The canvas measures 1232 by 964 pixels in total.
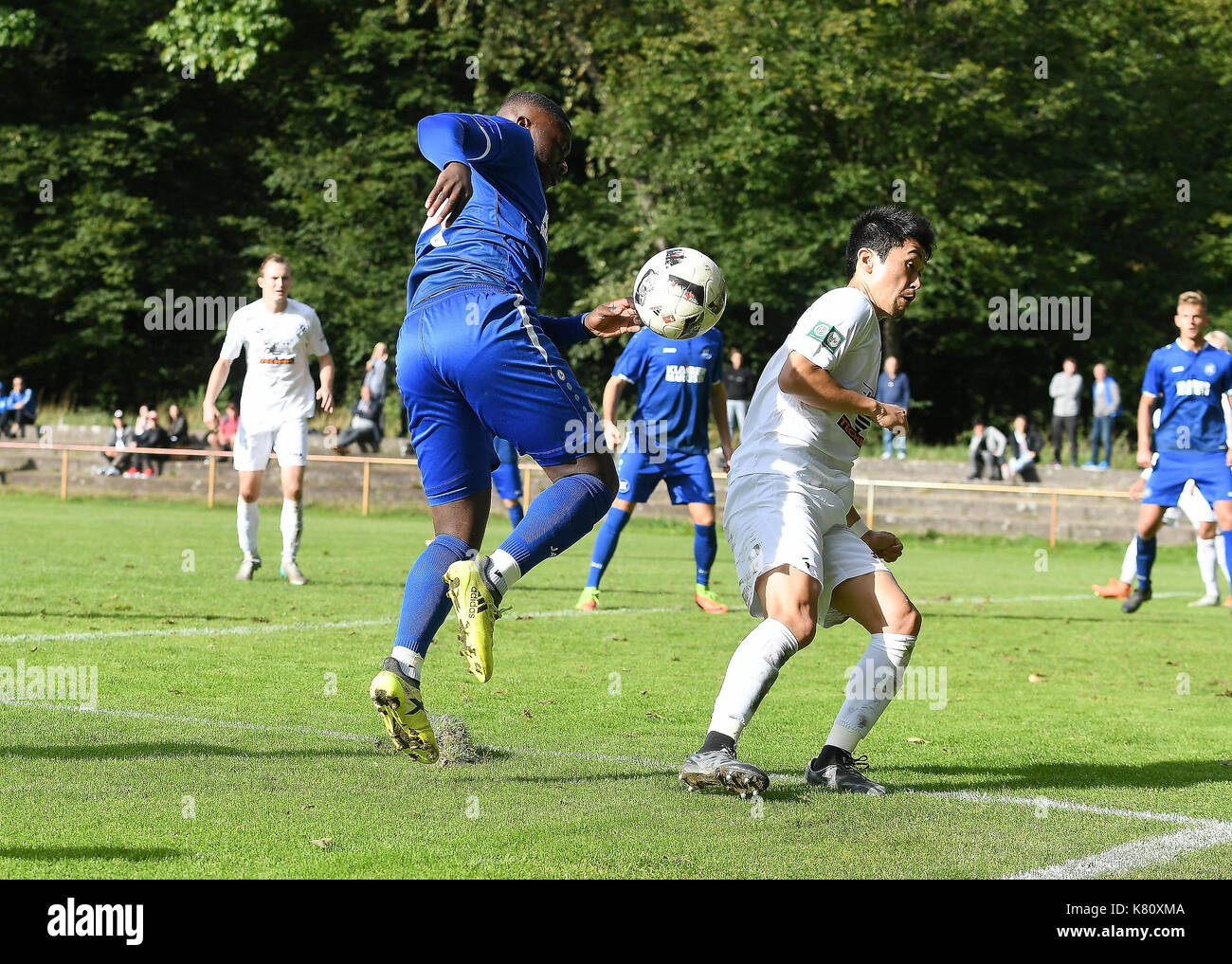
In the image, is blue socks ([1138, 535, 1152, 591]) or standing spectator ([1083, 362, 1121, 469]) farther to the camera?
standing spectator ([1083, 362, 1121, 469])

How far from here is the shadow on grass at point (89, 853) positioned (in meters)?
3.65

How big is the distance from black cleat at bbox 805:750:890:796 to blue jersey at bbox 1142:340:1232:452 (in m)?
7.89

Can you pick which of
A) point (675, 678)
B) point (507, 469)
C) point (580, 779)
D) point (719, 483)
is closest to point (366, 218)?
point (719, 483)

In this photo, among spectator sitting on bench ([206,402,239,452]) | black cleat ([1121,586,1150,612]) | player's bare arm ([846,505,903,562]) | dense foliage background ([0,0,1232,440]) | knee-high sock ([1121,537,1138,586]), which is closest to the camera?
player's bare arm ([846,505,903,562])

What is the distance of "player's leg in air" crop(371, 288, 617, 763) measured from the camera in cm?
455

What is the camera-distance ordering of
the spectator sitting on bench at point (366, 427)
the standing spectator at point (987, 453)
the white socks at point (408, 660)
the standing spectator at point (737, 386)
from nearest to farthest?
the white socks at point (408, 660), the standing spectator at point (987, 453), the spectator sitting on bench at point (366, 427), the standing spectator at point (737, 386)

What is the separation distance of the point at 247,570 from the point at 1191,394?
7727 millimetres

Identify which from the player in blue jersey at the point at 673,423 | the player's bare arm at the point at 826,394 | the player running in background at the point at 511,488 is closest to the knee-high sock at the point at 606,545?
the player in blue jersey at the point at 673,423

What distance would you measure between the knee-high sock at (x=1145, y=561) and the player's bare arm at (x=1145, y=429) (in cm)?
87

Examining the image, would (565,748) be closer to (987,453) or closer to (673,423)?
(673,423)

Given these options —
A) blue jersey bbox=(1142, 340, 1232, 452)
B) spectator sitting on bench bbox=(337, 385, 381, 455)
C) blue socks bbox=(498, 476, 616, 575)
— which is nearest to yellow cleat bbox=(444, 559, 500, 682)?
blue socks bbox=(498, 476, 616, 575)

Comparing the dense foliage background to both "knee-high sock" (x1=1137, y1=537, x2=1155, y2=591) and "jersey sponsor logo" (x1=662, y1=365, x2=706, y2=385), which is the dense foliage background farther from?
"jersey sponsor logo" (x1=662, y1=365, x2=706, y2=385)
